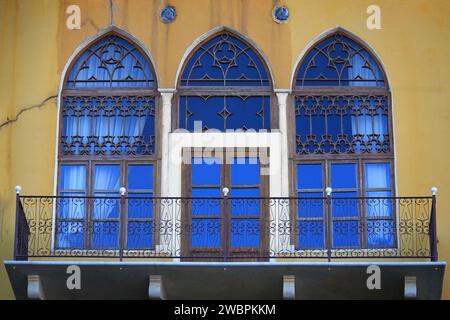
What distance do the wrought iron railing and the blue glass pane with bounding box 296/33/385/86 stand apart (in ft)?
6.65

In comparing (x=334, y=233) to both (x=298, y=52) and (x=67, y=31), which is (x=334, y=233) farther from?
(x=67, y=31)

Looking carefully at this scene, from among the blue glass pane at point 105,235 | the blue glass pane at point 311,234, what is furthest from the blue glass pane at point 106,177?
the blue glass pane at point 311,234

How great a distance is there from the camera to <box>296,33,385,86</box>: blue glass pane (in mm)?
16531

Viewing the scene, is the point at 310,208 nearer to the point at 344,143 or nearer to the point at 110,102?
the point at 344,143

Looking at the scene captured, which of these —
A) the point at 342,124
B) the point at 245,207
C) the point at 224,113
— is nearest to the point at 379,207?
the point at 342,124

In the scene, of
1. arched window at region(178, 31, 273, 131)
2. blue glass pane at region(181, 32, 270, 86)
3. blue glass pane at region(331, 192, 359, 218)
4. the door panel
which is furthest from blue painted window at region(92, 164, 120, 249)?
blue glass pane at region(331, 192, 359, 218)

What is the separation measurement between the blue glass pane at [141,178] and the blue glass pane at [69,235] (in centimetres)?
105

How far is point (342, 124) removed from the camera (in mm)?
16328

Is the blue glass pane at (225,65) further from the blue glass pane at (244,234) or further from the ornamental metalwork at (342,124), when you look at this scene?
the blue glass pane at (244,234)

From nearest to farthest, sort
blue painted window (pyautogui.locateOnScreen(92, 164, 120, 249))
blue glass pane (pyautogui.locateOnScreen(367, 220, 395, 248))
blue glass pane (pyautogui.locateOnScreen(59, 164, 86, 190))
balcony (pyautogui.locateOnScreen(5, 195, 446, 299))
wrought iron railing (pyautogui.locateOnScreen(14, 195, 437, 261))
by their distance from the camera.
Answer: balcony (pyautogui.locateOnScreen(5, 195, 446, 299)) < wrought iron railing (pyautogui.locateOnScreen(14, 195, 437, 261)) < blue glass pane (pyautogui.locateOnScreen(367, 220, 395, 248)) < blue painted window (pyautogui.locateOnScreen(92, 164, 120, 249)) < blue glass pane (pyautogui.locateOnScreen(59, 164, 86, 190))

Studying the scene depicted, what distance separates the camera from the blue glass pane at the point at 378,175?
16094 mm

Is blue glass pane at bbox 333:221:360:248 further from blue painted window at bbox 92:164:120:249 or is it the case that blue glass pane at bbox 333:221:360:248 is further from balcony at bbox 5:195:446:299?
blue painted window at bbox 92:164:120:249

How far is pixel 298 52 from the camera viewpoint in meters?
16.5

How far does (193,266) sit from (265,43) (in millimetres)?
4137
